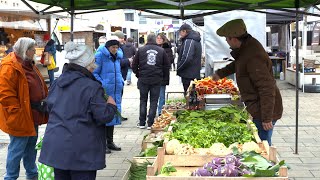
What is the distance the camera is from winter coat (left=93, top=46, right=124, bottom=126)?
23.0 ft

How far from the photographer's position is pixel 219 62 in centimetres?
1082

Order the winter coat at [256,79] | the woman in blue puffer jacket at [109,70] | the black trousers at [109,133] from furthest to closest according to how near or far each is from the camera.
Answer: the black trousers at [109,133], the woman in blue puffer jacket at [109,70], the winter coat at [256,79]

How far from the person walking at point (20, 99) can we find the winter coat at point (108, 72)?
1.83 m

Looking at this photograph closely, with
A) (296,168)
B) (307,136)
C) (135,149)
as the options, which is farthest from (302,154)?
(135,149)

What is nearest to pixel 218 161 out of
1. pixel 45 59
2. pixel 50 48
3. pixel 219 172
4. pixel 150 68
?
pixel 219 172

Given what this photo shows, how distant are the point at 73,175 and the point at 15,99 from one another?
64.5 inches

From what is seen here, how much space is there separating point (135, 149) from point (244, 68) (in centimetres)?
312

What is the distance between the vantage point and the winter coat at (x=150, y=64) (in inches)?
345

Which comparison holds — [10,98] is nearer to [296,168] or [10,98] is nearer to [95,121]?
[95,121]

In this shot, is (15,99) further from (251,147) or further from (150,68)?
(150,68)

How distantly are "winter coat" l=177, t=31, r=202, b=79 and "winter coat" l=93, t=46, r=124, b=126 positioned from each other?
296 centimetres

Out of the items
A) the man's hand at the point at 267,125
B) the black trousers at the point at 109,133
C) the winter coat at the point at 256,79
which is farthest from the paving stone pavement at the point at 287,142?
the winter coat at the point at 256,79

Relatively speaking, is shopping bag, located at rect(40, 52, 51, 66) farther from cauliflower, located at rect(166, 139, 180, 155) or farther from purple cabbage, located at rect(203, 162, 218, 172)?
purple cabbage, located at rect(203, 162, 218, 172)

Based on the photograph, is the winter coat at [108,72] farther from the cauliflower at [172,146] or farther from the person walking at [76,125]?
the person walking at [76,125]
